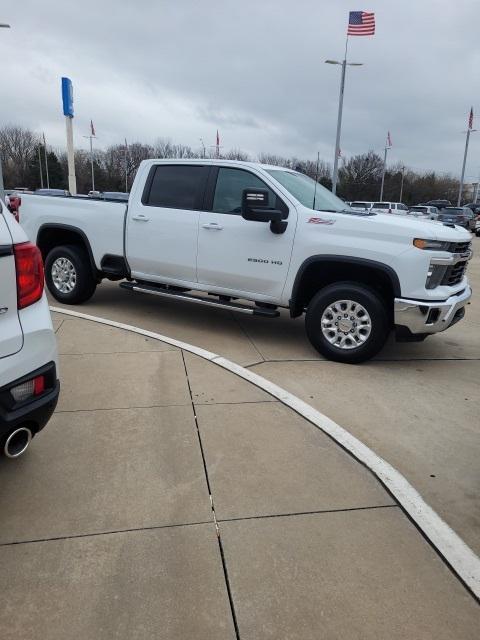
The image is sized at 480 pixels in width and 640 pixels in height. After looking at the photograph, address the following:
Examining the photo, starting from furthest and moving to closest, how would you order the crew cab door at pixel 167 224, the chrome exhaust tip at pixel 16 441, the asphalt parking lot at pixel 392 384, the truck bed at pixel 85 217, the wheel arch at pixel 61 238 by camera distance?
the wheel arch at pixel 61 238 < the truck bed at pixel 85 217 < the crew cab door at pixel 167 224 < the asphalt parking lot at pixel 392 384 < the chrome exhaust tip at pixel 16 441

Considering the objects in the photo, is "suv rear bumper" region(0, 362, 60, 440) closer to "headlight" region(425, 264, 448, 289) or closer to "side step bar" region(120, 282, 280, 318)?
"side step bar" region(120, 282, 280, 318)

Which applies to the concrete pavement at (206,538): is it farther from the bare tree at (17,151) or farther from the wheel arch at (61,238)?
the bare tree at (17,151)

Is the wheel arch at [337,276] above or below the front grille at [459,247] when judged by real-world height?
below

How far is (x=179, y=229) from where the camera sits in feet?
19.1

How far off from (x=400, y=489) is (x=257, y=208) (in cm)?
311

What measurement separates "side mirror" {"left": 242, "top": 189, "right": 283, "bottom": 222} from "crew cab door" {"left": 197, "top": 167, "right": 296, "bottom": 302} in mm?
182

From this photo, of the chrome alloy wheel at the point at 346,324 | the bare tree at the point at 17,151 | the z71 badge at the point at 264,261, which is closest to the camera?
the chrome alloy wheel at the point at 346,324

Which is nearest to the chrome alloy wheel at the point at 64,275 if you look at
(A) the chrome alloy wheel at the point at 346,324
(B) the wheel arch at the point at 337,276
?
(B) the wheel arch at the point at 337,276

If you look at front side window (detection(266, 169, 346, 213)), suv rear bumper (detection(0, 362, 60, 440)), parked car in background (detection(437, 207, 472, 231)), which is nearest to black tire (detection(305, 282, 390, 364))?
front side window (detection(266, 169, 346, 213))

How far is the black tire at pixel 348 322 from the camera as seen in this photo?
4.84 m

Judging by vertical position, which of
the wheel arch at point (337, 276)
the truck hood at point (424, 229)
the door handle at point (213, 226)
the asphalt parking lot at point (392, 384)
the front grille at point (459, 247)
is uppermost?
the truck hood at point (424, 229)

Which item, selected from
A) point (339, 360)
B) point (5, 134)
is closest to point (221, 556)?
point (339, 360)

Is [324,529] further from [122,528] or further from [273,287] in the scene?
[273,287]

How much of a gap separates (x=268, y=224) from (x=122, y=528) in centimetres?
352
